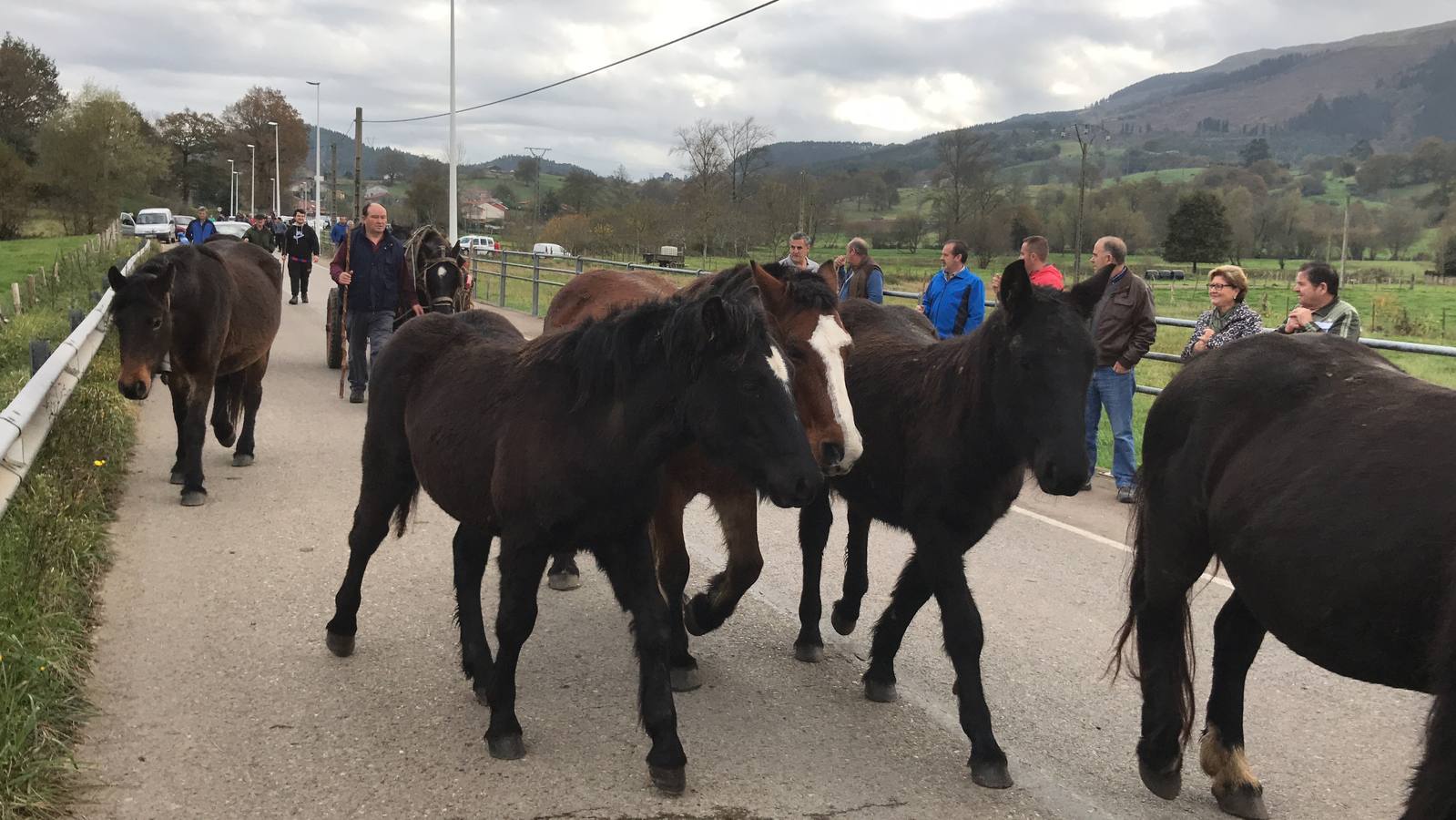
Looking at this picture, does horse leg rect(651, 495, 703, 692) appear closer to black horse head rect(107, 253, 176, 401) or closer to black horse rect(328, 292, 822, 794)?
black horse rect(328, 292, 822, 794)

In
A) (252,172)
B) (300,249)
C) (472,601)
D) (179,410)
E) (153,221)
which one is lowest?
(472,601)

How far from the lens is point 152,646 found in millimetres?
4758

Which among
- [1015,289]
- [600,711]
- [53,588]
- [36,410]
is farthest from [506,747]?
[36,410]

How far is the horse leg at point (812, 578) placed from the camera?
5.03 m

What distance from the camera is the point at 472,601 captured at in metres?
4.38

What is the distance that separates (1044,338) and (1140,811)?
1698 mm

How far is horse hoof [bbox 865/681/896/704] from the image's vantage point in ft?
14.8

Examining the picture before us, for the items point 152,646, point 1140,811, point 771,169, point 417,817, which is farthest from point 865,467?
point 771,169

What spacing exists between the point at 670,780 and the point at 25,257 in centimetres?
4355

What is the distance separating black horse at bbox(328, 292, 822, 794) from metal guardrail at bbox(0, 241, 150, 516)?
6.38 ft

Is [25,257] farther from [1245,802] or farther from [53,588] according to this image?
[1245,802]

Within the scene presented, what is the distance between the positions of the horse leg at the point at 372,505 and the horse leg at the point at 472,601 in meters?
0.46

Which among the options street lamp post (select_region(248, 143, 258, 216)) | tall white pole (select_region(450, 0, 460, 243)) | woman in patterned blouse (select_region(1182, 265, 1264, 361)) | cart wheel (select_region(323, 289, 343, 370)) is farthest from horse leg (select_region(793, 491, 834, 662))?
street lamp post (select_region(248, 143, 258, 216))

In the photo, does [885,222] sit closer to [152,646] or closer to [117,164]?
[117,164]
